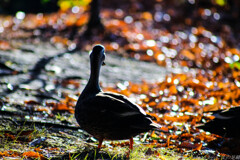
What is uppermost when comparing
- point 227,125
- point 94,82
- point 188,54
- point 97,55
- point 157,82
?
point 188,54

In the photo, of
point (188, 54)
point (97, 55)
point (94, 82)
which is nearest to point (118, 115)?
point (94, 82)

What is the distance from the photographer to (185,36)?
37.4 ft

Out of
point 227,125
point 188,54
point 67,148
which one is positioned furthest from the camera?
point 188,54

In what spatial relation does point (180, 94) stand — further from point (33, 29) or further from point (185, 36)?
point (33, 29)

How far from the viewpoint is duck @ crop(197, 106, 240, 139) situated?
4234 millimetres

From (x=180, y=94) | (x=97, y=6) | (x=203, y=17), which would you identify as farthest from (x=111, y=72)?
Result: (x=203, y=17)

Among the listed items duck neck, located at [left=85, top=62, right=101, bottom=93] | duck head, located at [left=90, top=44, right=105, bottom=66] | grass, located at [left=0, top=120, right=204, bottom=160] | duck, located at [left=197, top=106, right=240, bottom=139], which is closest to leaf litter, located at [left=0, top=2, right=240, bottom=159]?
grass, located at [left=0, top=120, right=204, bottom=160]

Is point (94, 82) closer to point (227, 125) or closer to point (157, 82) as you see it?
point (227, 125)

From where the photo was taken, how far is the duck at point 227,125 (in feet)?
13.9

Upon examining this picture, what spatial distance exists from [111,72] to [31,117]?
12.7 ft

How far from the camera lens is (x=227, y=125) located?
4262 millimetres

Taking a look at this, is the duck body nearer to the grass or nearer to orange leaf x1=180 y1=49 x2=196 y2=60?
the grass

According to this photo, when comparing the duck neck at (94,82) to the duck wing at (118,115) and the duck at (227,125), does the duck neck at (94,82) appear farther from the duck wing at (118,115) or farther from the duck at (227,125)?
the duck at (227,125)

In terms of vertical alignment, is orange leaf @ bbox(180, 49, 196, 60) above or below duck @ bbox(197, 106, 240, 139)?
above
